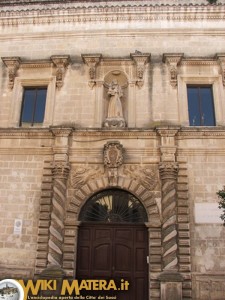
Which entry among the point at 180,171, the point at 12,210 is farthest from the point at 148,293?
the point at 12,210

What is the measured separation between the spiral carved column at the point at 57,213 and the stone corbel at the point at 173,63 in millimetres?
4597

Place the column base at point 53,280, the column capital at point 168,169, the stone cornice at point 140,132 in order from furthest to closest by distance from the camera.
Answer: the stone cornice at point 140,132 → the column capital at point 168,169 → the column base at point 53,280

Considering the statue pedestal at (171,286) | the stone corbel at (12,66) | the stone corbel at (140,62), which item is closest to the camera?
the statue pedestal at (171,286)

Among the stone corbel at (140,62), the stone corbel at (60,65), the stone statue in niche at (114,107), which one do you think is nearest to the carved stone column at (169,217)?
the stone statue in niche at (114,107)

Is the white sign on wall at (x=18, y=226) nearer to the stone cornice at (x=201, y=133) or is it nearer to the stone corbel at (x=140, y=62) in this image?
the stone cornice at (x=201, y=133)

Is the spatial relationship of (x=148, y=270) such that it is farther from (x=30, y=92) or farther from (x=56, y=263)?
(x=30, y=92)

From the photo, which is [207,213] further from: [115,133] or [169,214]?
[115,133]

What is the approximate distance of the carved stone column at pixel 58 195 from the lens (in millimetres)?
10234

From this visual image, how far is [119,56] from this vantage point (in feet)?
41.2

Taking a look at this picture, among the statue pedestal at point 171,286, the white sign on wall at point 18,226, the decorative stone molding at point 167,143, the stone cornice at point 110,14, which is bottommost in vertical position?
the statue pedestal at point 171,286

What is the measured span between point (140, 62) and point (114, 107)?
186cm

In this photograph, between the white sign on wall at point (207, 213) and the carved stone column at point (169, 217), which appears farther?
the white sign on wall at point (207, 213)

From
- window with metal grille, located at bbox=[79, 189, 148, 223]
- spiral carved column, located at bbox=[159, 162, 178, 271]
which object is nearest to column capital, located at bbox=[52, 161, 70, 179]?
window with metal grille, located at bbox=[79, 189, 148, 223]

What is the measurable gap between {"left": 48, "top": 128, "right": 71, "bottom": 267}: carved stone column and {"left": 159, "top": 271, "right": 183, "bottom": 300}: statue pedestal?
2.97m
